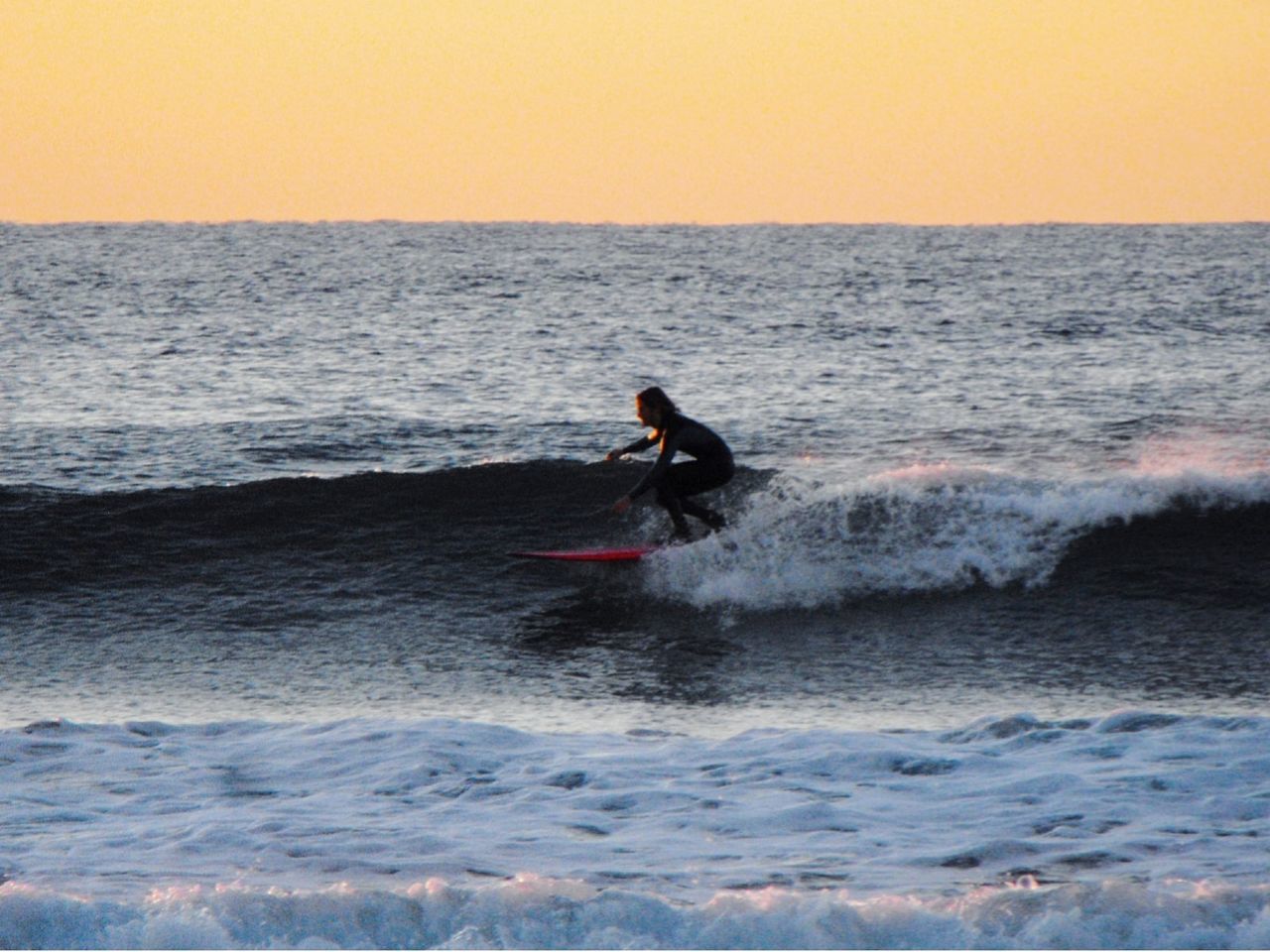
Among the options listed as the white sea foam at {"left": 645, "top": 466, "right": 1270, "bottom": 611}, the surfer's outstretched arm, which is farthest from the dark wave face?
the surfer's outstretched arm

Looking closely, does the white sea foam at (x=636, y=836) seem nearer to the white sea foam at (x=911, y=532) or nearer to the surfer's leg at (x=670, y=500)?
the surfer's leg at (x=670, y=500)

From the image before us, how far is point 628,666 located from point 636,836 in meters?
3.41

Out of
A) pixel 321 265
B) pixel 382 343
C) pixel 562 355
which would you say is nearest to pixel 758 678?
pixel 562 355

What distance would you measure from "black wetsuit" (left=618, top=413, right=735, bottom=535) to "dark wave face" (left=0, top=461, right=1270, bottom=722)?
1.66ft

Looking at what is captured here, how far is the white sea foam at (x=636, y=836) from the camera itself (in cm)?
519

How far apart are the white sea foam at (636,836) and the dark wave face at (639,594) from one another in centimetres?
121

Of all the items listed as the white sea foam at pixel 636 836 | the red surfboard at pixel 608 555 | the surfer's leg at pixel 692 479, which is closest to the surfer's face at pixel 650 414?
the surfer's leg at pixel 692 479

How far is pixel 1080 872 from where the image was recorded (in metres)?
5.64

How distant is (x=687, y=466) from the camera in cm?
1102

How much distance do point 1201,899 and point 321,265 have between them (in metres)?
64.0

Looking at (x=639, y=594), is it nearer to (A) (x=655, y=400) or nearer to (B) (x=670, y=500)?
(B) (x=670, y=500)

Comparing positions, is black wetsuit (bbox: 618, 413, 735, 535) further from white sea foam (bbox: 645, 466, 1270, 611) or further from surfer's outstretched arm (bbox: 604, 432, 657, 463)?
white sea foam (bbox: 645, 466, 1270, 611)

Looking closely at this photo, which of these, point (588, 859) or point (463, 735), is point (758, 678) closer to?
point (463, 735)

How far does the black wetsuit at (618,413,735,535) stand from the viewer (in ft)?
35.2
